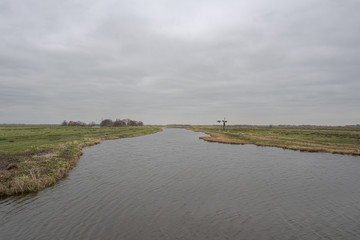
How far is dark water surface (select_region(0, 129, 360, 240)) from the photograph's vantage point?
9.83m

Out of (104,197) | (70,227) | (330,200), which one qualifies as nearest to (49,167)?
(104,197)

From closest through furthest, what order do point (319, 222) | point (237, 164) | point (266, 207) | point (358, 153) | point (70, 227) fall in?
point (70, 227), point (319, 222), point (266, 207), point (237, 164), point (358, 153)

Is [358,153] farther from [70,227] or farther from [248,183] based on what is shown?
[70,227]

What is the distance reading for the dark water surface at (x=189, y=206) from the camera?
9.83 meters

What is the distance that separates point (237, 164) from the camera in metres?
25.7

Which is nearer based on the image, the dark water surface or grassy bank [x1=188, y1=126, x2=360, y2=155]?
→ the dark water surface

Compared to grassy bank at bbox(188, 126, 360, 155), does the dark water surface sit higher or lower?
lower

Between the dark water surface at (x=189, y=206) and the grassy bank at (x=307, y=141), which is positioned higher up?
the grassy bank at (x=307, y=141)

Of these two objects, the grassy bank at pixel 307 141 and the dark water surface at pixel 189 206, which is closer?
the dark water surface at pixel 189 206

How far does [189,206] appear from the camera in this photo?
12.9m

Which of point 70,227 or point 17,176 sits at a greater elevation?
point 17,176

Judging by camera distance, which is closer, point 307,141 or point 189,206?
point 189,206

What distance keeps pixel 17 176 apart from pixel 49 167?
3.94 meters

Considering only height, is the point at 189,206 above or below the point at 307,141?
below
